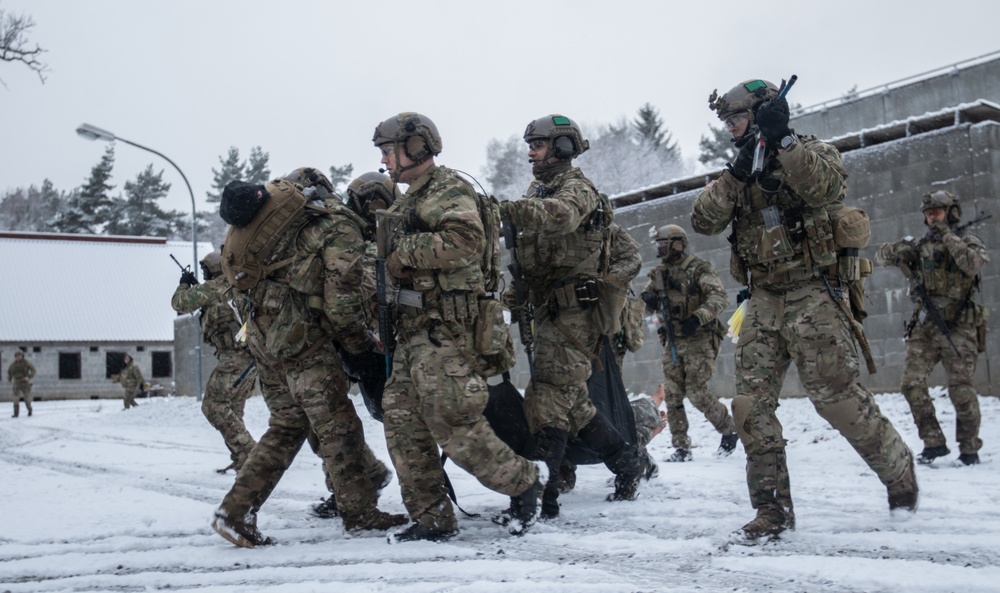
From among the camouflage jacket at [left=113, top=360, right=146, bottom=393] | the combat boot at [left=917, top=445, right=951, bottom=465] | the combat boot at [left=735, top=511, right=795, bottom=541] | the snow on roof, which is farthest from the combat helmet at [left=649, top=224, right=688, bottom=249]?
the snow on roof

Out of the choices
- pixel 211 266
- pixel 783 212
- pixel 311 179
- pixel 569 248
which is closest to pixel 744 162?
pixel 783 212

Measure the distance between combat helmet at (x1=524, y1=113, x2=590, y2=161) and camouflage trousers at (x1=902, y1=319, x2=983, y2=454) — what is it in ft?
11.7

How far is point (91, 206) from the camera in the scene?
58656 mm

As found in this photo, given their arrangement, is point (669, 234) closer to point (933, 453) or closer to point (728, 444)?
point (728, 444)

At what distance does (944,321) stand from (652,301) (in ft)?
7.97

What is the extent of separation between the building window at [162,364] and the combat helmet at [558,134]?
37151mm

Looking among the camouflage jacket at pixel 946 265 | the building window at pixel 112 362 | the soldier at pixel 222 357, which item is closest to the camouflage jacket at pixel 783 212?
the camouflage jacket at pixel 946 265

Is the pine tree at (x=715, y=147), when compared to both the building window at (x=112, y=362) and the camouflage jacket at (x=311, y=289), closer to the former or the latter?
the building window at (x=112, y=362)

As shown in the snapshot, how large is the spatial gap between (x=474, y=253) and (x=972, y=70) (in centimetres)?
2086

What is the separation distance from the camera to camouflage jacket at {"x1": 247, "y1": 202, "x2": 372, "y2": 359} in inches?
171

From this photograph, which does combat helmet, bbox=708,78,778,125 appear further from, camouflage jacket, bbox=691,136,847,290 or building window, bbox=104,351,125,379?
building window, bbox=104,351,125,379

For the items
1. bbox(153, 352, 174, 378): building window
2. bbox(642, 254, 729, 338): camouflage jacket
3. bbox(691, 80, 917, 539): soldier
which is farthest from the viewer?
bbox(153, 352, 174, 378): building window

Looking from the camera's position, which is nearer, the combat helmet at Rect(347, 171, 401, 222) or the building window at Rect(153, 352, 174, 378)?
the combat helmet at Rect(347, 171, 401, 222)

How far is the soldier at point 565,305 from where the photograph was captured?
4.69 m
